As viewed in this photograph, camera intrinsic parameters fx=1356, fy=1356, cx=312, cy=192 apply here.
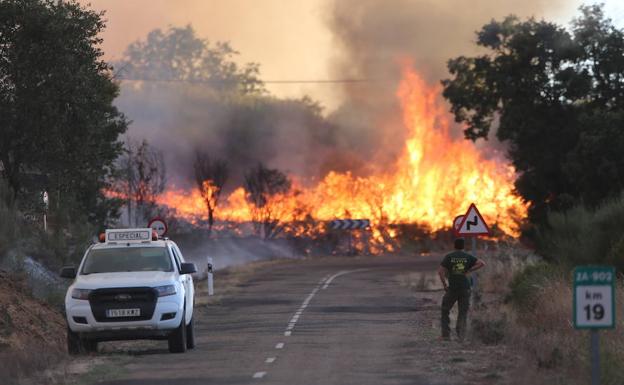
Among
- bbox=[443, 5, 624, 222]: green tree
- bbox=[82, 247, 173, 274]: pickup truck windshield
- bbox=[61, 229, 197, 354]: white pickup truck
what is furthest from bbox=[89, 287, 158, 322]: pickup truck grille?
bbox=[443, 5, 624, 222]: green tree

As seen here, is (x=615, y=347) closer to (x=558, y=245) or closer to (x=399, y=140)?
(x=558, y=245)

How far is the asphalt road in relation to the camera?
18.1 m

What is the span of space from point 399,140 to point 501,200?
828cm

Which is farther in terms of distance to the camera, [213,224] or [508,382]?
[213,224]

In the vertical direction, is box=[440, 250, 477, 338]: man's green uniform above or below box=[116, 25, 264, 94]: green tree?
below

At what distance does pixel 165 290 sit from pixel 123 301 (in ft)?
2.34

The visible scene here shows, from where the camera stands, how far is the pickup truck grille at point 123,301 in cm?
2188

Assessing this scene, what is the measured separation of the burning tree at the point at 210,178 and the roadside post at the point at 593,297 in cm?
5999

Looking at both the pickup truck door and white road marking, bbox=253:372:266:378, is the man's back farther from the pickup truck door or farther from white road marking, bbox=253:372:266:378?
white road marking, bbox=253:372:266:378

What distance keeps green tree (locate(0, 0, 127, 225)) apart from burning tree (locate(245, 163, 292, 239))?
39796 millimetres

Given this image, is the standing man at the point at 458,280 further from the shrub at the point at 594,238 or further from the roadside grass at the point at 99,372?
the shrub at the point at 594,238

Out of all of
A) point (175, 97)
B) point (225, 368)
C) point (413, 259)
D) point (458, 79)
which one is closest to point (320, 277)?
point (458, 79)

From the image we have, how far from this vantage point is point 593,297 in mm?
12656

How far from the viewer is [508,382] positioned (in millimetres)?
16672
